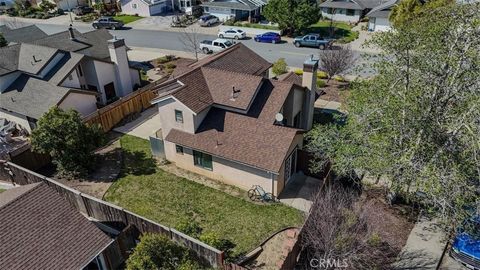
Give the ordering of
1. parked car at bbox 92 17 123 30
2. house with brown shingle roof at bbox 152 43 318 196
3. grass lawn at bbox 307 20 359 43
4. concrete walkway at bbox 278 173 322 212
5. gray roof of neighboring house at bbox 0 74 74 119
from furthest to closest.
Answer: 1. parked car at bbox 92 17 123 30
2. grass lawn at bbox 307 20 359 43
3. gray roof of neighboring house at bbox 0 74 74 119
4. house with brown shingle roof at bbox 152 43 318 196
5. concrete walkway at bbox 278 173 322 212

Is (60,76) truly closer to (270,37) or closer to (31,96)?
(31,96)

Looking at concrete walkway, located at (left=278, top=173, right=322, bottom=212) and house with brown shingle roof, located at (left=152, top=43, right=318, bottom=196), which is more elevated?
house with brown shingle roof, located at (left=152, top=43, right=318, bottom=196)

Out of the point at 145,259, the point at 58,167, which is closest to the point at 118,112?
the point at 58,167

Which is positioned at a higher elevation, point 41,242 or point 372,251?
point 41,242

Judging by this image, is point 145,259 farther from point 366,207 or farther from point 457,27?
point 457,27

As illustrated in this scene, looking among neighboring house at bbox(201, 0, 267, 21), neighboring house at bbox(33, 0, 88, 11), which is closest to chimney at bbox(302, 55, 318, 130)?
neighboring house at bbox(201, 0, 267, 21)

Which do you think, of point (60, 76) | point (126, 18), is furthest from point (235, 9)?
point (60, 76)

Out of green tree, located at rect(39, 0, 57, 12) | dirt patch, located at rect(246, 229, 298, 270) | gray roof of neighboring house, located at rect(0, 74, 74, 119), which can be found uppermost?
green tree, located at rect(39, 0, 57, 12)

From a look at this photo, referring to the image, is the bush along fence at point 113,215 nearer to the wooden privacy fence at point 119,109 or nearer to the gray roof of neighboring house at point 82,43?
the wooden privacy fence at point 119,109
